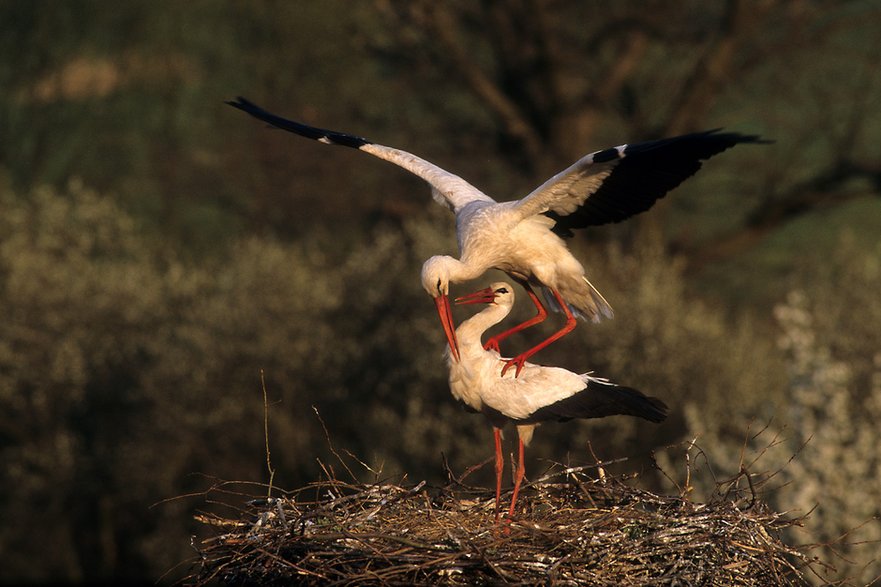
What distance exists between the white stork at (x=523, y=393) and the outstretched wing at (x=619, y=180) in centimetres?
101

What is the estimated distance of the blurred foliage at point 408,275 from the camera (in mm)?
20859

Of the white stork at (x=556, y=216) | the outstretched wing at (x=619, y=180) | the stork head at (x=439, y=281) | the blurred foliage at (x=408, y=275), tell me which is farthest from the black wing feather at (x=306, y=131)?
the blurred foliage at (x=408, y=275)

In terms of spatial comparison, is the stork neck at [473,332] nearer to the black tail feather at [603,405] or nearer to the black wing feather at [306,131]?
the black tail feather at [603,405]

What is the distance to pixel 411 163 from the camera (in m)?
9.29

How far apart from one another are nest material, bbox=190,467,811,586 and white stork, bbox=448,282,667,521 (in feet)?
1.22

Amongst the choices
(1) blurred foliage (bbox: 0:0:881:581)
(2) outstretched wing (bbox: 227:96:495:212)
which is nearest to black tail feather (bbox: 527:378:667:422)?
(2) outstretched wing (bbox: 227:96:495:212)

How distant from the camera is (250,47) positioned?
34625 millimetres

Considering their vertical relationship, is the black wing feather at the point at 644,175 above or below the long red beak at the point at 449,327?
above

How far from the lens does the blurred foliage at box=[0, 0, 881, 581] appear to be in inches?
821

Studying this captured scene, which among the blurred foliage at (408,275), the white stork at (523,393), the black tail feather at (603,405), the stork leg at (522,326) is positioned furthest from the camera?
the blurred foliage at (408,275)

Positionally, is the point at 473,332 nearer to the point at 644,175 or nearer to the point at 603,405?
the point at 603,405

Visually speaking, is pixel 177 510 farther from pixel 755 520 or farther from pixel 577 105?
pixel 755 520

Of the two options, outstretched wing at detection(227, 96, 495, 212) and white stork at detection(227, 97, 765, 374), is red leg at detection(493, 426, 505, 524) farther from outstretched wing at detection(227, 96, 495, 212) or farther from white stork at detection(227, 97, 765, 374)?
outstretched wing at detection(227, 96, 495, 212)

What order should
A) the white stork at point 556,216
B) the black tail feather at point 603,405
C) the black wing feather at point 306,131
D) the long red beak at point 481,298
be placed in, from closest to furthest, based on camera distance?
the black tail feather at point 603,405 < the white stork at point 556,216 < the long red beak at point 481,298 < the black wing feather at point 306,131
